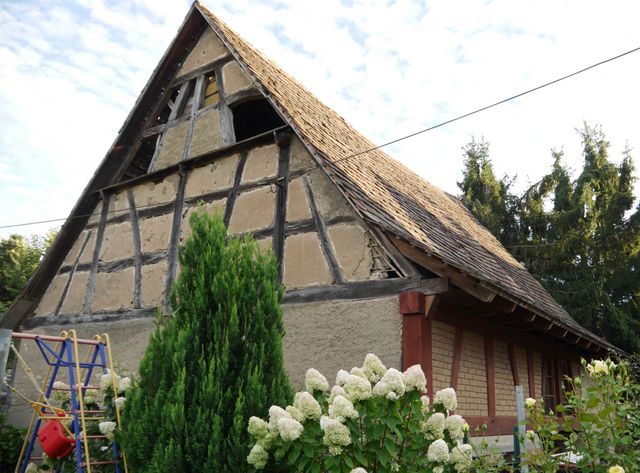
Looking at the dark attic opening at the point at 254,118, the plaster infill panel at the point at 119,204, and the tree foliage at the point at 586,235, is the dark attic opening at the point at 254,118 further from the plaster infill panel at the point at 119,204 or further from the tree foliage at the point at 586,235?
the tree foliage at the point at 586,235

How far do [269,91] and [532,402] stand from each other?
527 cm

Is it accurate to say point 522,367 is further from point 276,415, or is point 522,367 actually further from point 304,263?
point 276,415

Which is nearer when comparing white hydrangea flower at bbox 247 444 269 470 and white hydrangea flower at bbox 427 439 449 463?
white hydrangea flower at bbox 427 439 449 463

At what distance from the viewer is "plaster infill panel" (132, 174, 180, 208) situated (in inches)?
335

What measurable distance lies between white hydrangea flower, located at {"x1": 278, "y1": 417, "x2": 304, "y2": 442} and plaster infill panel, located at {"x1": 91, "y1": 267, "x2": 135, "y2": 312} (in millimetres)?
5521

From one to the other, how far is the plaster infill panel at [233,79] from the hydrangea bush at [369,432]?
5.80 m

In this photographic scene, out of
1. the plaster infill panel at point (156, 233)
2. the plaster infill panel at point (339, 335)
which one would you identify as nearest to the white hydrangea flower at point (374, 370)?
the plaster infill panel at point (339, 335)

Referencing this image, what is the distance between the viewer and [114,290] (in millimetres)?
8578

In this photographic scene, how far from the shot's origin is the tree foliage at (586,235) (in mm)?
21344

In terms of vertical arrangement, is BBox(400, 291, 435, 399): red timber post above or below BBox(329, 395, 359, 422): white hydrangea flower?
above

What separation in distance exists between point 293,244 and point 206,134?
2.73m

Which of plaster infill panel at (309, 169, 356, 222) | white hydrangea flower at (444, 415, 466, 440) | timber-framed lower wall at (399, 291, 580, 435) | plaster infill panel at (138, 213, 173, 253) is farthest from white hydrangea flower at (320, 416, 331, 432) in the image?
plaster infill panel at (138, 213, 173, 253)

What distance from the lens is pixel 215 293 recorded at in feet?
14.9

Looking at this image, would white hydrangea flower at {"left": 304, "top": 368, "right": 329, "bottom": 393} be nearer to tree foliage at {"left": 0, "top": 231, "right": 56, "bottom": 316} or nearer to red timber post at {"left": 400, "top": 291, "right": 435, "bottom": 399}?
red timber post at {"left": 400, "top": 291, "right": 435, "bottom": 399}
